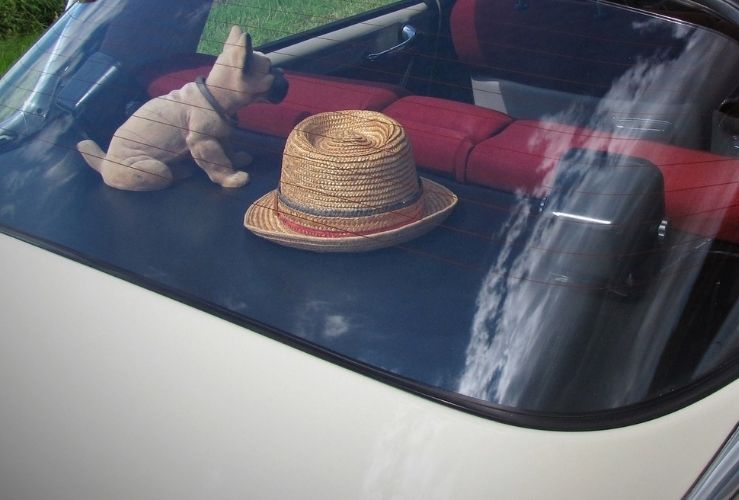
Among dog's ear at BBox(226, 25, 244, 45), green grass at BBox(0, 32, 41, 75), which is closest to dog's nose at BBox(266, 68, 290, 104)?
dog's ear at BBox(226, 25, 244, 45)

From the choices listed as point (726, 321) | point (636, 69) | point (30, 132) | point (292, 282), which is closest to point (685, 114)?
point (636, 69)

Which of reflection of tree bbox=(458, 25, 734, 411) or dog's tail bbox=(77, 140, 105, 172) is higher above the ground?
reflection of tree bbox=(458, 25, 734, 411)

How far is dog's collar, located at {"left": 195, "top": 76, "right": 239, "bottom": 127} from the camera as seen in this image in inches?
70.7

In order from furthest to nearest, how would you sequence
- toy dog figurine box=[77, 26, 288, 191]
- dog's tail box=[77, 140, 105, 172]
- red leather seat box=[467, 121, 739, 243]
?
dog's tail box=[77, 140, 105, 172]
toy dog figurine box=[77, 26, 288, 191]
red leather seat box=[467, 121, 739, 243]

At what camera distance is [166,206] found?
1757 mm

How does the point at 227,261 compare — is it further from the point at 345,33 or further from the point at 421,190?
the point at 345,33

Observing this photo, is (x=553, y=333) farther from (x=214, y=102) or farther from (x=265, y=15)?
(x=265, y=15)

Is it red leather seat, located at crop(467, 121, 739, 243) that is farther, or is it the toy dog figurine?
the toy dog figurine

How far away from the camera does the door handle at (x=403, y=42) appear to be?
2.14m

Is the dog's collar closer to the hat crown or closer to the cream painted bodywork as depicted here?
the hat crown

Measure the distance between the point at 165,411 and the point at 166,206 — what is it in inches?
16.8

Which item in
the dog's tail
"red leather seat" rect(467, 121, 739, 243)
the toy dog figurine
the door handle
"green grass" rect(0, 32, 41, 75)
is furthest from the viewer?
"green grass" rect(0, 32, 41, 75)

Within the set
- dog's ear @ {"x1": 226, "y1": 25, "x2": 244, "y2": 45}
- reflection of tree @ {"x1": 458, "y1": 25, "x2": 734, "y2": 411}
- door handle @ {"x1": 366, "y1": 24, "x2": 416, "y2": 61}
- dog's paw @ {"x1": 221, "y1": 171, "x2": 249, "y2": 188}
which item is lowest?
dog's paw @ {"x1": 221, "y1": 171, "x2": 249, "y2": 188}

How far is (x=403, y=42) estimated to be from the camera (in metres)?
2.24
